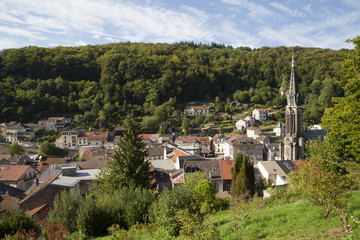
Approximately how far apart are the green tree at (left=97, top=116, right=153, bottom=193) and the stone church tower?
25.5m

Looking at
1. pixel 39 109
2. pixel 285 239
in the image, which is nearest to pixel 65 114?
pixel 39 109

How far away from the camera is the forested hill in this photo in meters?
82.3

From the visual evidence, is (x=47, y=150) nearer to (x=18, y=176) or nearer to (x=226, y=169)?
(x=18, y=176)

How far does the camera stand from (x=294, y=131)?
38281mm

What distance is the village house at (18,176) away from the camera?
101 ft

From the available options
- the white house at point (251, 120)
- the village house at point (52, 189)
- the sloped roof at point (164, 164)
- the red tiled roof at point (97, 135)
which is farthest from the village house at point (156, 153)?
the white house at point (251, 120)

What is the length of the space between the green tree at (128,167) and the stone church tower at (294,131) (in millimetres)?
25471

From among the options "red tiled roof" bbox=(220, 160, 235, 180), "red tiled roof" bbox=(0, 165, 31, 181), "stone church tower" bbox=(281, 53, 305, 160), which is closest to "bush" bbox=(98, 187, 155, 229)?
"red tiled roof" bbox=(220, 160, 235, 180)

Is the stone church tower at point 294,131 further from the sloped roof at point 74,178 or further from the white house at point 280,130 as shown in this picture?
the sloped roof at point 74,178

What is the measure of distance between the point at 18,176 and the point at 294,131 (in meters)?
36.7

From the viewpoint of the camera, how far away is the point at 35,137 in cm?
6575

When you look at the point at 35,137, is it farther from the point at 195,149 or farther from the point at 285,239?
the point at 285,239

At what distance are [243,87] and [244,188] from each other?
106 m

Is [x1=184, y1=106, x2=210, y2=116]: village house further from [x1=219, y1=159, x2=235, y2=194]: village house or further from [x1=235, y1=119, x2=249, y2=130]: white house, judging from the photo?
[x1=219, y1=159, x2=235, y2=194]: village house
